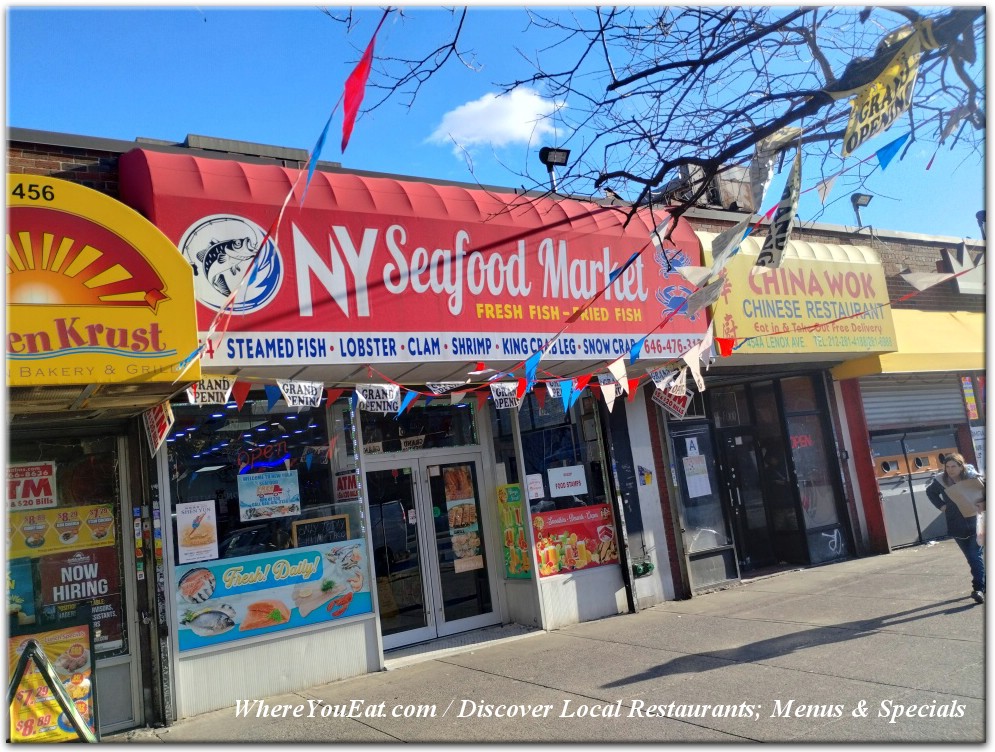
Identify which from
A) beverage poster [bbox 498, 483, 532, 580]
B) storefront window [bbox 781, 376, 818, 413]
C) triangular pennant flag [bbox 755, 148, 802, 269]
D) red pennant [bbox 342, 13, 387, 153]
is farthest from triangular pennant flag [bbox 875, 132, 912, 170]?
storefront window [bbox 781, 376, 818, 413]

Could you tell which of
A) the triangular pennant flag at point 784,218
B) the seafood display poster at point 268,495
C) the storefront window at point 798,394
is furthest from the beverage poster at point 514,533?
the storefront window at point 798,394

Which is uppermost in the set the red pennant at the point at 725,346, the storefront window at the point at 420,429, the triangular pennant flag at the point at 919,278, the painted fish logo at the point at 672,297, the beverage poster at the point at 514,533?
the triangular pennant flag at the point at 919,278

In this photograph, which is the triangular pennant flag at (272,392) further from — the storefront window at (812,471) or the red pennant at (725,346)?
the storefront window at (812,471)

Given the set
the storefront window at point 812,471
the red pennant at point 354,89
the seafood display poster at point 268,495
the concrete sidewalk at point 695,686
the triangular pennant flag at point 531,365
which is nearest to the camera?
the red pennant at point 354,89

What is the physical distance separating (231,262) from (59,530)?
8.88 ft

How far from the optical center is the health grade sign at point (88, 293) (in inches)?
208

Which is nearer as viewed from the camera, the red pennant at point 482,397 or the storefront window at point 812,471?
the red pennant at point 482,397

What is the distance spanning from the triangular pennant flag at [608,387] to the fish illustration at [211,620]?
4.11 metres

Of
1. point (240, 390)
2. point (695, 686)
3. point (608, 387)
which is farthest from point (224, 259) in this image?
point (695, 686)

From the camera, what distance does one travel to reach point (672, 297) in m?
9.80

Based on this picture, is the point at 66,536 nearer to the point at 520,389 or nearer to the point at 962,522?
the point at 520,389

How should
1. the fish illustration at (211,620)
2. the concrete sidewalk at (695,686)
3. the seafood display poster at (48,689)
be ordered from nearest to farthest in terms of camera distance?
the concrete sidewalk at (695,686) → the seafood display poster at (48,689) → the fish illustration at (211,620)

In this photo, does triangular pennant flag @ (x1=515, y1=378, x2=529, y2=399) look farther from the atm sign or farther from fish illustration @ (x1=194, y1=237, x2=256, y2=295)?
the atm sign

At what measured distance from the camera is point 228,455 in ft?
25.2
